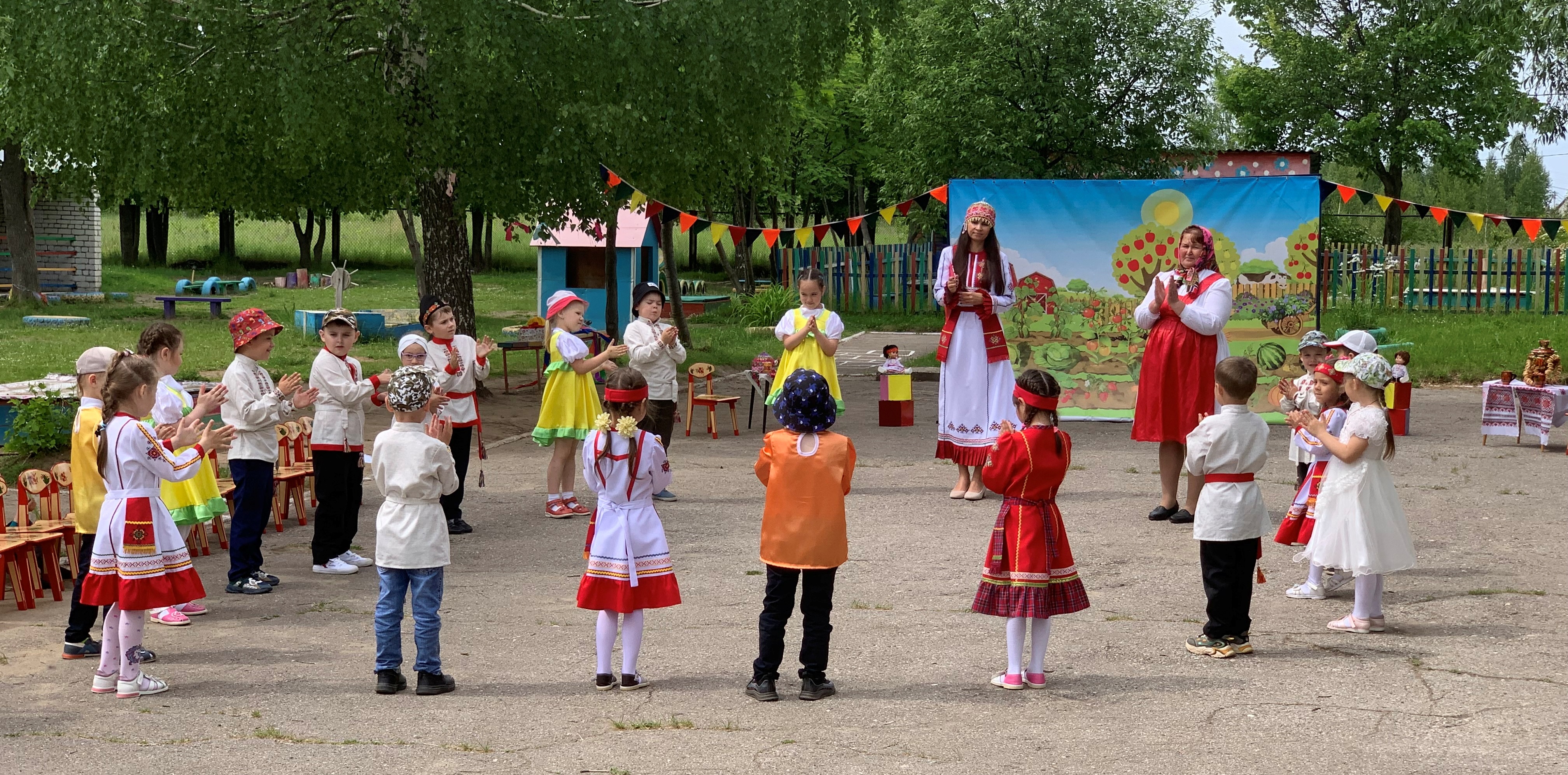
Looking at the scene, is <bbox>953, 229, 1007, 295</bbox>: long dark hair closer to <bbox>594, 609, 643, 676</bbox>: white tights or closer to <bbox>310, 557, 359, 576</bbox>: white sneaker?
<bbox>310, 557, 359, 576</bbox>: white sneaker

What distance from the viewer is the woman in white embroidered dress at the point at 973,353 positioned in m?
9.93

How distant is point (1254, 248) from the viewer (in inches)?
547

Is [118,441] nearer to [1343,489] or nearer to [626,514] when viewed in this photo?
[626,514]

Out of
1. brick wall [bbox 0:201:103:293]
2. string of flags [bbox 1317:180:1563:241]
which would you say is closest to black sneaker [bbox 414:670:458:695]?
string of flags [bbox 1317:180:1563:241]

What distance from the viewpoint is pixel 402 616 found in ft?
18.9

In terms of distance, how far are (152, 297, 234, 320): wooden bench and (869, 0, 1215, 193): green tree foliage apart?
13974mm

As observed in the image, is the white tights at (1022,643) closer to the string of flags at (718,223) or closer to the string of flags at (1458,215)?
the string of flags at (718,223)

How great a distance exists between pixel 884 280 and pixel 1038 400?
2615cm

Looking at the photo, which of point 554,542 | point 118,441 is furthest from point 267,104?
point 118,441

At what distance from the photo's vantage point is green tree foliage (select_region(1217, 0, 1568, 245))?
3772cm

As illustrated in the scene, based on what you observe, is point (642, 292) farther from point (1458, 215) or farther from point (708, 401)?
point (1458, 215)

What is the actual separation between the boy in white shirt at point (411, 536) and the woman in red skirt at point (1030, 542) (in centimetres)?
215

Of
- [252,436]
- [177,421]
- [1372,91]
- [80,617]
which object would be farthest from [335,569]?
[1372,91]

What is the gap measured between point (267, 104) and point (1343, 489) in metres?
10.3
